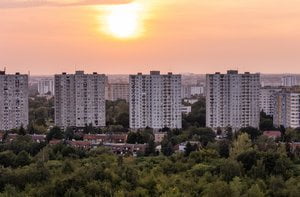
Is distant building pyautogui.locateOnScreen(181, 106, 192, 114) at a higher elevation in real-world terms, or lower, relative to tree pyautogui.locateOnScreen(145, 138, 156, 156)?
higher

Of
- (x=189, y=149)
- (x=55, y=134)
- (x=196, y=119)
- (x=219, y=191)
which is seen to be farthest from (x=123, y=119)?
(x=219, y=191)

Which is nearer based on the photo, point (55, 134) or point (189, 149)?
point (189, 149)

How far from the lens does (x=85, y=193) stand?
9.46 metres

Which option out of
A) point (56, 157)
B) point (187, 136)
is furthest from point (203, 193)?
point (187, 136)

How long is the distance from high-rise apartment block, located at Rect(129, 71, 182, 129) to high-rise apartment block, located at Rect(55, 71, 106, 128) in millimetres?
1288

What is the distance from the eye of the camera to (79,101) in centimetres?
2300

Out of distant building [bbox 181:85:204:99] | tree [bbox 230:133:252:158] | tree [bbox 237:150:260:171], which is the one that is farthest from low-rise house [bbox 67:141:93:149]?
distant building [bbox 181:85:204:99]

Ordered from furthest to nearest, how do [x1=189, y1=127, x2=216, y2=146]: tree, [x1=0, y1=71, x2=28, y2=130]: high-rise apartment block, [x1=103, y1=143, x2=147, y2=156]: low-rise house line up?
[x1=0, y1=71, x2=28, y2=130]: high-rise apartment block < [x1=189, y1=127, x2=216, y2=146]: tree < [x1=103, y1=143, x2=147, y2=156]: low-rise house

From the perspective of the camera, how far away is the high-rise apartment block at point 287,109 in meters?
22.2

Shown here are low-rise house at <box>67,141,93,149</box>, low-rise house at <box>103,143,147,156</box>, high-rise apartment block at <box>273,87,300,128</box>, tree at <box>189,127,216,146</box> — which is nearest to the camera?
low-rise house at <box>103,143,147,156</box>

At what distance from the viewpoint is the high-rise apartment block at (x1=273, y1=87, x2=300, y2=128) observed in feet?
72.9

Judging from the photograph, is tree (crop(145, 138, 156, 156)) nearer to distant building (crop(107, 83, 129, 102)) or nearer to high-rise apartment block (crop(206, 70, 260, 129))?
high-rise apartment block (crop(206, 70, 260, 129))

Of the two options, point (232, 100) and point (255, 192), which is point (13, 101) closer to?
point (232, 100)

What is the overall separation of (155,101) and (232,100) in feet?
8.41
